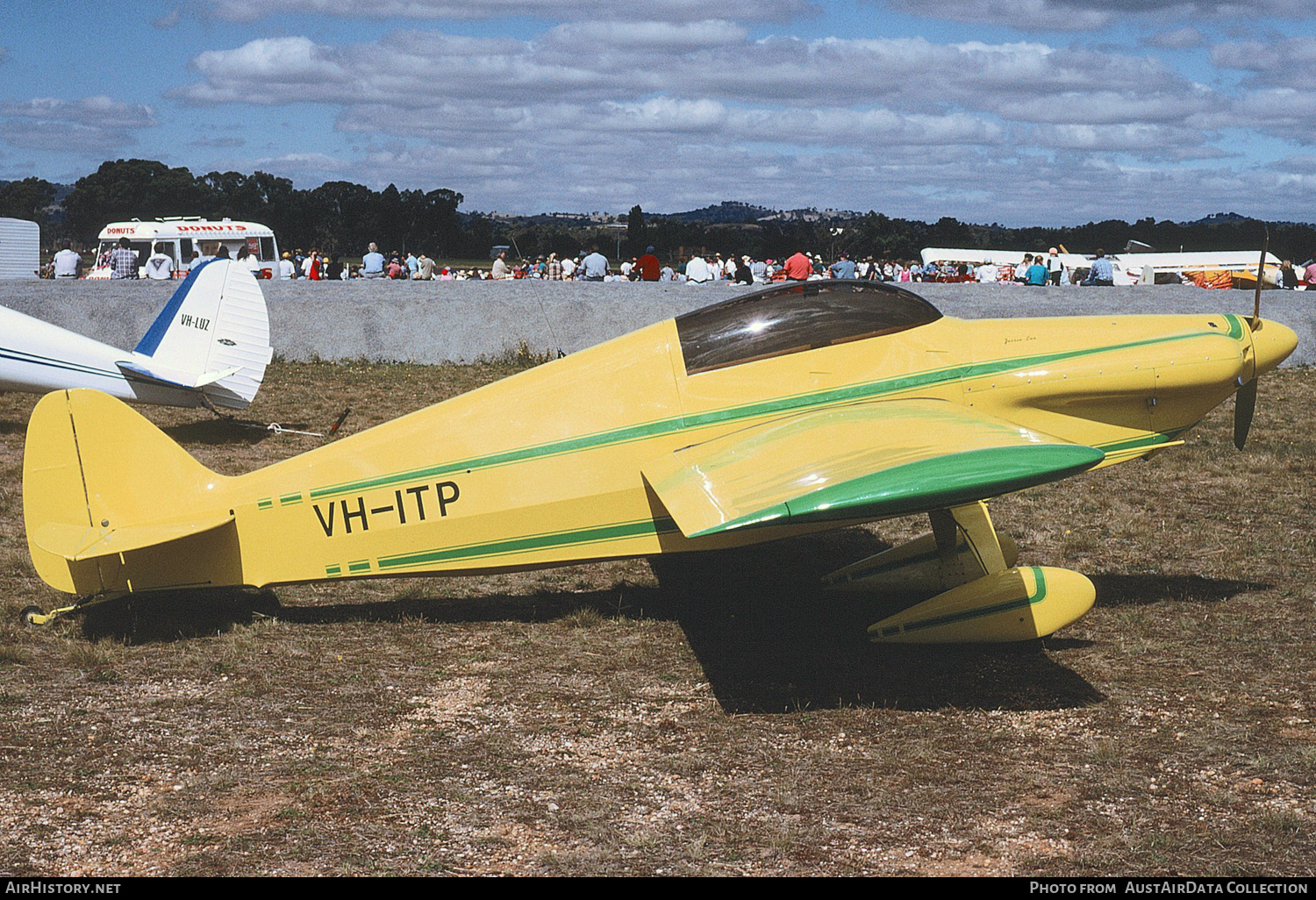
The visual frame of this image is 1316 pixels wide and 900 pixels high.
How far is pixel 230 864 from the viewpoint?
4172 millimetres

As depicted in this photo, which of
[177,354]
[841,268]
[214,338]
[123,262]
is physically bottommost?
[177,354]

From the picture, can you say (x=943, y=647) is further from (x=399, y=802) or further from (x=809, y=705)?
(x=399, y=802)

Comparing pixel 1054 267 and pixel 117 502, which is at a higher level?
Result: pixel 1054 267

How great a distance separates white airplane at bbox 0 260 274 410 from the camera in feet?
37.3

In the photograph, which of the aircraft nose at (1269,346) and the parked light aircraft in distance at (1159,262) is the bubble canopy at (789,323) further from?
the parked light aircraft in distance at (1159,262)

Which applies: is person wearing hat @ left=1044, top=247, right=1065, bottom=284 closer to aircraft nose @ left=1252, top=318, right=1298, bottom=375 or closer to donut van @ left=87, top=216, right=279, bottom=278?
aircraft nose @ left=1252, top=318, right=1298, bottom=375

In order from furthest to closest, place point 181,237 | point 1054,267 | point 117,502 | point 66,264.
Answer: point 181,237 → point 66,264 → point 1054,267 → point 117,502

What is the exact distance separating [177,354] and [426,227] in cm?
5337

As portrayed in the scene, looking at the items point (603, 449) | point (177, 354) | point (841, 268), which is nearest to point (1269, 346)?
point (603, 449)

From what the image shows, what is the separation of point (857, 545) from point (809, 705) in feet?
10.3

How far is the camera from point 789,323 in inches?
257

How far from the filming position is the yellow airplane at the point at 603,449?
249 inches

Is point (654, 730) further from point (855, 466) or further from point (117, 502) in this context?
point (117, 502)

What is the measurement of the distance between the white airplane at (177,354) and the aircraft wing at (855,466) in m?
7.09
